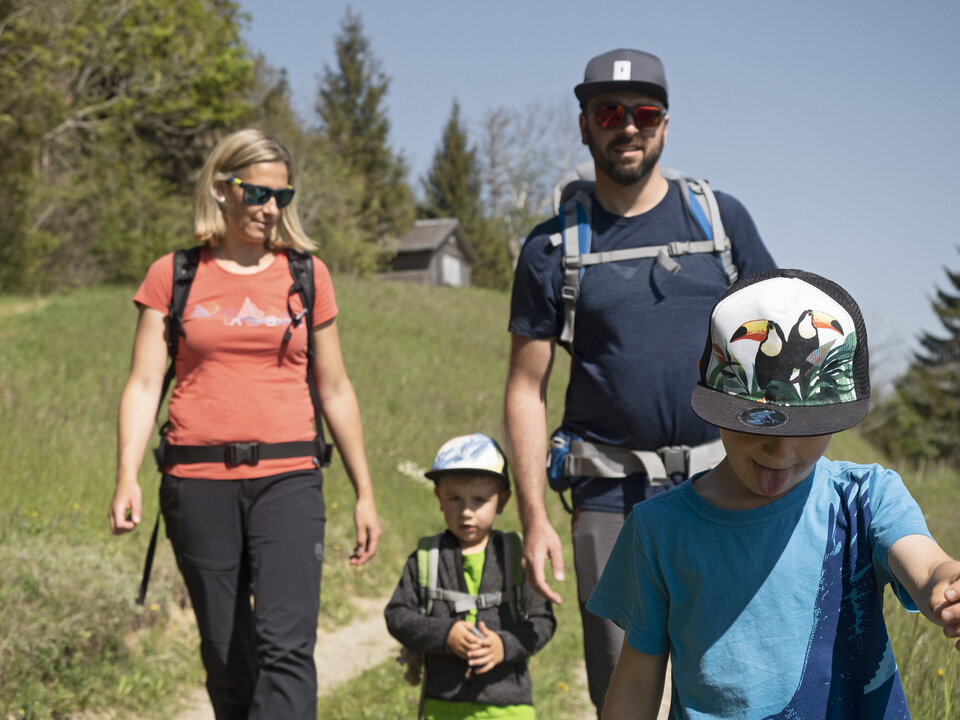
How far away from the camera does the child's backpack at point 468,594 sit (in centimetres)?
365

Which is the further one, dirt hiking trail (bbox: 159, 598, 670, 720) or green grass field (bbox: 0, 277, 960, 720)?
dirt hiking trail (bbox: 159, 598, 670, 720)

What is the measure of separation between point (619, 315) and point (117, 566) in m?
3.88

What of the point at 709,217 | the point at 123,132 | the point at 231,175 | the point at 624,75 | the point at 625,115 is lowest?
the point at 709,217

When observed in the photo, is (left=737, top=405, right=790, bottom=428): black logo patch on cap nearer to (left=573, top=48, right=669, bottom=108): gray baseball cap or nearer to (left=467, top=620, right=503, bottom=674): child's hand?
(left=573, top=48, right=669, bottom=108): gray baseball cap

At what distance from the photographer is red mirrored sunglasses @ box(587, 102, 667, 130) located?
10.7 ft

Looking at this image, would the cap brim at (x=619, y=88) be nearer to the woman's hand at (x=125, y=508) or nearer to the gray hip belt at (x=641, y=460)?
the gray hip belt at (x=641, y=460)

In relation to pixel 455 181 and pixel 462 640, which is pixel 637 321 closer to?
pixel 462 640

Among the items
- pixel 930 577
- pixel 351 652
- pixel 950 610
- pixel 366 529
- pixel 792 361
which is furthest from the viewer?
pixel 351 652

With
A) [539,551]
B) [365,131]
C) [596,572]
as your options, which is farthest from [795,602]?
[365,131]

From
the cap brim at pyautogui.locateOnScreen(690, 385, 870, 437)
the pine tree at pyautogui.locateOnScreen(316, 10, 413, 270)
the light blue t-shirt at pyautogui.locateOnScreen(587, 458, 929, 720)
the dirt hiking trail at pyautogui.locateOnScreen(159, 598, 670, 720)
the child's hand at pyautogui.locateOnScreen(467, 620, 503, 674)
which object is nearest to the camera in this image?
the cap brim at pyautogui.locateOnScreen(690, 385, 870, 437)

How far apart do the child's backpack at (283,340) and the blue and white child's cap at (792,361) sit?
2.22 meters

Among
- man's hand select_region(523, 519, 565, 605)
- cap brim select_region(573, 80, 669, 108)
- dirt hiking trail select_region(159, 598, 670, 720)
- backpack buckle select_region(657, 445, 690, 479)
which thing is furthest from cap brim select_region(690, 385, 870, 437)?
dirt hiking trail select_region(159, 598, 670, 720)

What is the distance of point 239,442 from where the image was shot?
11.7ft

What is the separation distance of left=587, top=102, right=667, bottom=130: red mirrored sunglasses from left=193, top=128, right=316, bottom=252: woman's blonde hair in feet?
4.12
